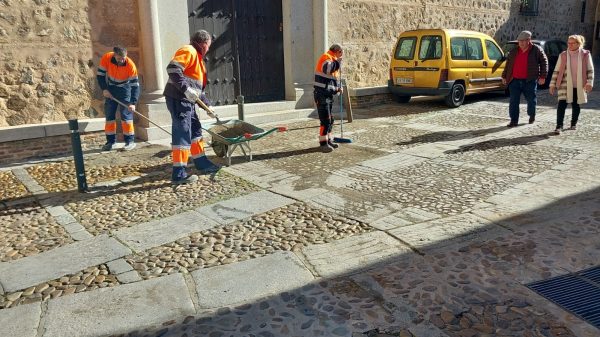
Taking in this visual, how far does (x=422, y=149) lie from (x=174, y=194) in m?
3.96

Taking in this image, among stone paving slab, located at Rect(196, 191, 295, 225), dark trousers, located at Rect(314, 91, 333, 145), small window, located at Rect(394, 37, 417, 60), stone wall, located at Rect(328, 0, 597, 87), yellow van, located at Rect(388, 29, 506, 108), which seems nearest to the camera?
stone paving slab, located at Rect(196, 191, 295, 225)

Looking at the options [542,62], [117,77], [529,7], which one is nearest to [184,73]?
[117,77]

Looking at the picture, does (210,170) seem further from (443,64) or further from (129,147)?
(443,64)

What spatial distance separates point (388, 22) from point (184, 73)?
366 inches

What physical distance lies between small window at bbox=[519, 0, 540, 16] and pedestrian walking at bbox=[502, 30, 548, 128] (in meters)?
10.7

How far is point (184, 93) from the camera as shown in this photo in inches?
221

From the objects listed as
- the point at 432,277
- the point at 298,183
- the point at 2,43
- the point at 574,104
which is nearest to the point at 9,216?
the point at 298,183

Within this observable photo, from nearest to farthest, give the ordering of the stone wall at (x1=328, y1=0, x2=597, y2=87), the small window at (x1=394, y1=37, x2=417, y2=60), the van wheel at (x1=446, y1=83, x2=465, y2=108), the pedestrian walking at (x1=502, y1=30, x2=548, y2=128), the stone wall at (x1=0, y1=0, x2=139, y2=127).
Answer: the stone wall at (x1=0, y1=0, x2=139, y2=127) < the pedestrian walking at (x1=502, y1=30, x2=548, y2=128) < the van wheel at (x1=446, y1=83, x2=465, y2=108) < the small window at (x1=394, y1=37, x2=417, y2=60) < the stone wall at (x1=328, y1=0, x2=597, y2=87)

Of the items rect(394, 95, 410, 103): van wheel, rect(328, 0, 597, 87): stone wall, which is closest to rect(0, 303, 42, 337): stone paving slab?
rect(328, 0, 597, 87): stone wall

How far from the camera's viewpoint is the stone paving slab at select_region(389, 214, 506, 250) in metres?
4.05

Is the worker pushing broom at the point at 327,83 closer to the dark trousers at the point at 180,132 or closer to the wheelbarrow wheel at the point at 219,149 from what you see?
the wheelbarrow wheel at the point at 219,149

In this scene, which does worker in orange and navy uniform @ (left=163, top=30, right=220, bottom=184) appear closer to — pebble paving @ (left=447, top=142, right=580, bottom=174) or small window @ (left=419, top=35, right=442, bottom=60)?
pebble paving @ (left=447, top=142, right=580, bottom=174)

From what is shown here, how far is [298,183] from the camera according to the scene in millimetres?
5930

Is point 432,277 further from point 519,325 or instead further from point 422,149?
point 422,149
